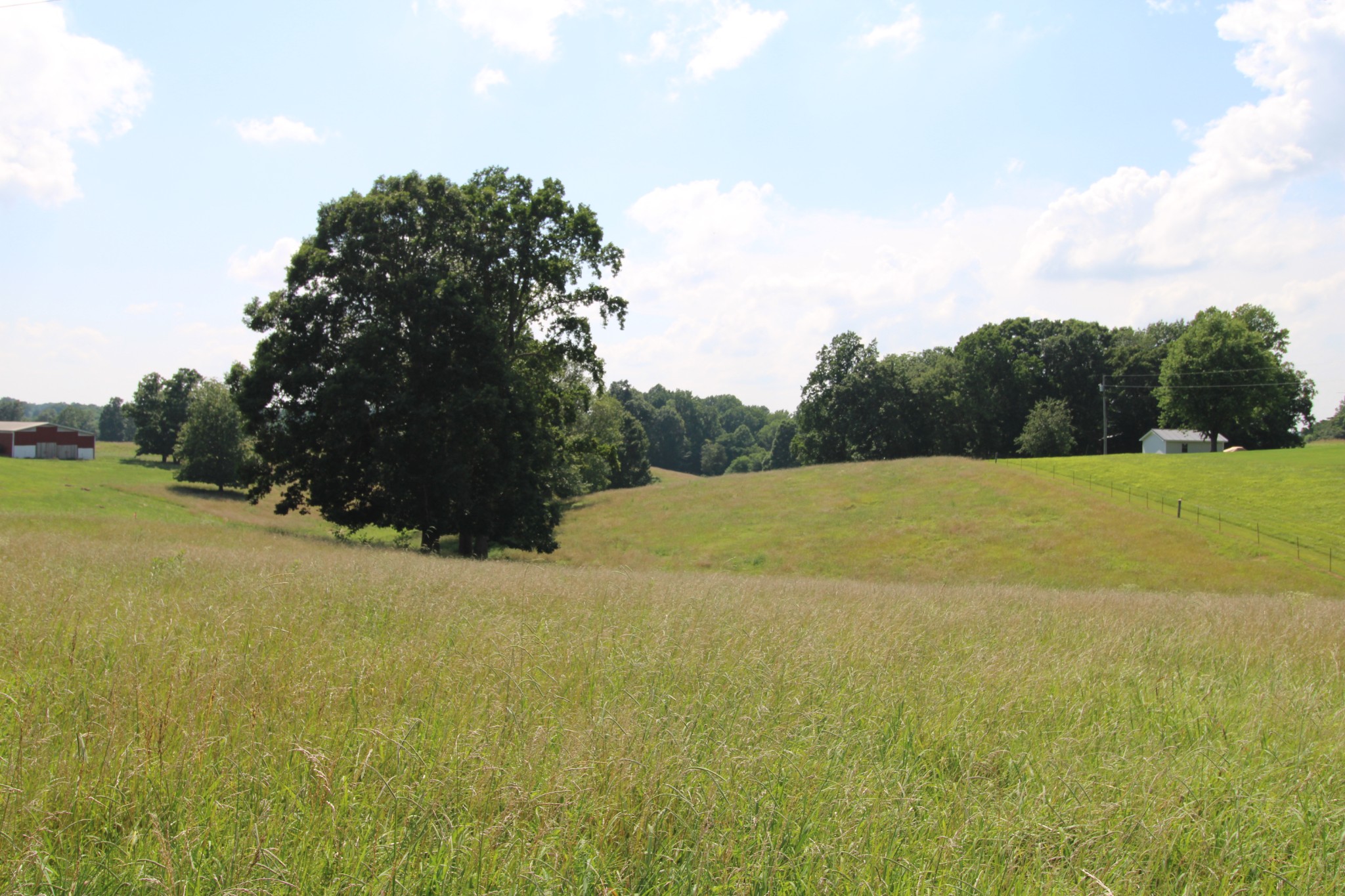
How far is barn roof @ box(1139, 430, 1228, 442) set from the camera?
80000 mm

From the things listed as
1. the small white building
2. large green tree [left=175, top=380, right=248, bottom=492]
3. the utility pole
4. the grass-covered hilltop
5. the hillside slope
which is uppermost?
the utility pole

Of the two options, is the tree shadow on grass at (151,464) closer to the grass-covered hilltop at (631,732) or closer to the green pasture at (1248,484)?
the grass-covered hilltop at (631,732)

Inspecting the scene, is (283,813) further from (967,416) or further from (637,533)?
(967,416)

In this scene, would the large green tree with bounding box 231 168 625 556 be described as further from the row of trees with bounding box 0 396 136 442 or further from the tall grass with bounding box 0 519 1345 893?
the row of trees with bounding box 0 396 136 442

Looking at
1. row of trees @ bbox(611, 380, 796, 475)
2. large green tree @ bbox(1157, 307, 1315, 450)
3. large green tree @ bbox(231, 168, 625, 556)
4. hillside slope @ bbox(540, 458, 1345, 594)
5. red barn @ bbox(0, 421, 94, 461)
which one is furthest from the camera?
row of trees @ bbox(611, 380, 796, 475)

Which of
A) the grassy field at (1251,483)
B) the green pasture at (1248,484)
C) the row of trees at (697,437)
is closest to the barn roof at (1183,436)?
the green pasture at (1248,484)

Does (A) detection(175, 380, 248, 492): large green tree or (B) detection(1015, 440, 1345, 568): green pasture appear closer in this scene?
(B) detection(1015, 440, 1345, 568): green pasture

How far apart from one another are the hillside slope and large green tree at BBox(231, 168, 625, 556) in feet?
33.0

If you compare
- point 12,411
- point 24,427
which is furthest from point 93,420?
point 24,427

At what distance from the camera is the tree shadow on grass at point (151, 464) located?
8040cm

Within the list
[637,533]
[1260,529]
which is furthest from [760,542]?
[1260,529]

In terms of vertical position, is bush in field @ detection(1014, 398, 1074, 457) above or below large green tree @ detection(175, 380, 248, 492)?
above

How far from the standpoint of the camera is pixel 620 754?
330 cm

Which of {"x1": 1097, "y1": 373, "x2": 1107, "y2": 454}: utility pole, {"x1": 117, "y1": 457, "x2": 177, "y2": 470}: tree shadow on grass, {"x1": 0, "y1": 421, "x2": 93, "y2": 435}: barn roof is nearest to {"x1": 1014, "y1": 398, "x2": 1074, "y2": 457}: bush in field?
{"x1": 1097, "y1": 373, "x2": 1107, "y2": 454}: utility pole
